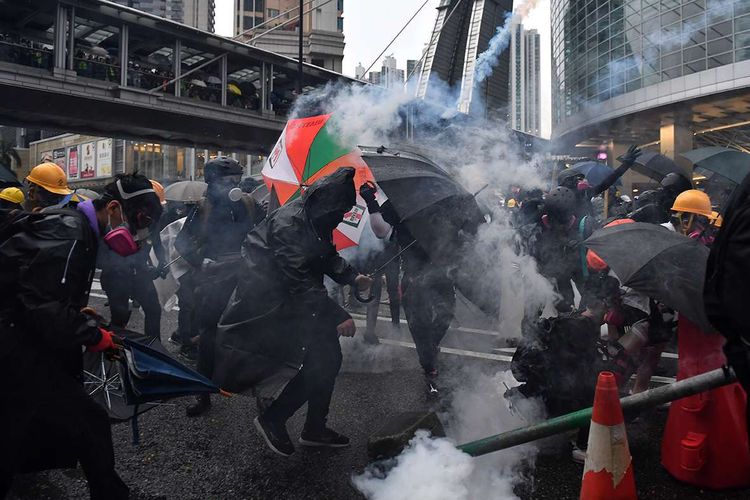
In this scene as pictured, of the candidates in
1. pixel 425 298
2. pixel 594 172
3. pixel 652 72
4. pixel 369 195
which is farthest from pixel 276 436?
pixel 652 72

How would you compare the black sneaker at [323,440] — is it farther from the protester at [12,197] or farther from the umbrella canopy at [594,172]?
the umbrella canopy at [594,172]

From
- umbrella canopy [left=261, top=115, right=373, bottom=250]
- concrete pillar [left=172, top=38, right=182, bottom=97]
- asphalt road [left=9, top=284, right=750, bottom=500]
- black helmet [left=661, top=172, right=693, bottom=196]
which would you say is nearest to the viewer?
asphalt road [left=9, top=284, right=750, bottom=500]

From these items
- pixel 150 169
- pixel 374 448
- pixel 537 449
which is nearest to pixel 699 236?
pixel 537 449

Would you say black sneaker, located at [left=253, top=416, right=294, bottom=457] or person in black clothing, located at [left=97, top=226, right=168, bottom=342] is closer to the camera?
black sneaker, located at [left=253, top=416, right=294, bottom=457]

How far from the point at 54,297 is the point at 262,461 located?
1630mm

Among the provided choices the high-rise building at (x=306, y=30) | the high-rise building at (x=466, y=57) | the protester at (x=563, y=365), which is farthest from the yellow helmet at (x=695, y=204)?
the high-rise building at (x=306, y=30)

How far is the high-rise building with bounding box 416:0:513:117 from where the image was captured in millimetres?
10555

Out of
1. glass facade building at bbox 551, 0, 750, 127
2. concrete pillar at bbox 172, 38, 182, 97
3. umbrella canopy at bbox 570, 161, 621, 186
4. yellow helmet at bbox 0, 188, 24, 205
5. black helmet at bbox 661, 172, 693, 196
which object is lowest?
yellow helmet at bbox 0, 188, 24, 205

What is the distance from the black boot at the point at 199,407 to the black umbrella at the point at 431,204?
206 cm

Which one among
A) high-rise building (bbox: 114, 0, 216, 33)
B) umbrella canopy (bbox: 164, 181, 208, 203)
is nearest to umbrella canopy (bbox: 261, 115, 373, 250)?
umbrella canopy (bbox: 164, 181, 208, 203)

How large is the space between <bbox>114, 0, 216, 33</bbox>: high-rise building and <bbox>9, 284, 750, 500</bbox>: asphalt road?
9625 centimetres

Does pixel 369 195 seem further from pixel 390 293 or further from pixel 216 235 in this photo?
pixel 390 293

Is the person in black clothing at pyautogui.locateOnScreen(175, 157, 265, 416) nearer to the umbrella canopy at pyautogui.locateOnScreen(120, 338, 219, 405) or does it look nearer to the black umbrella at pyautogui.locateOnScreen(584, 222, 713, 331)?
the umbrella canopy at pyautogui.locateOnScreen(120, 338, 219, 405)

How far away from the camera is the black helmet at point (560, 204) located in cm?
491
